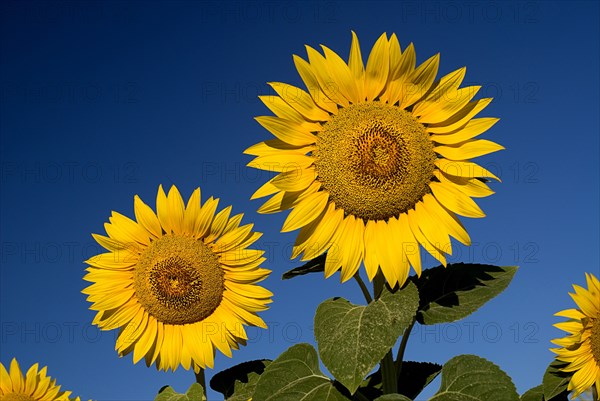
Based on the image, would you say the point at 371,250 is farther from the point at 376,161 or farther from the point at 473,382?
the point at 473,382

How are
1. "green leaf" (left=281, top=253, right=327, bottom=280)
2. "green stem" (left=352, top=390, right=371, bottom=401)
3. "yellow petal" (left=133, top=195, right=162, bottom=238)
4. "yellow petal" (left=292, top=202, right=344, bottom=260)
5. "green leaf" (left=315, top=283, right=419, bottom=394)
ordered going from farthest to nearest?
"yellow petal" (left=133, top=195, right=162, bottom=238), "green leaf" (left=281, top=253, right=327, bottom=280), "yellow petal" (left=292, top=202, right=344, bottom=260), "green stem" (left=352, top=390, right=371, bottom=401), "green leaf" (left=315, top=283, right=419, bottom=394)

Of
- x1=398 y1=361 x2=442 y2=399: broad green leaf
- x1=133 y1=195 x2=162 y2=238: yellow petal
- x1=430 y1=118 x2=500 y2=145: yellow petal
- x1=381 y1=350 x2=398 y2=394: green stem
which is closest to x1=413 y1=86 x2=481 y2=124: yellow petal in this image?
x1=430 y1=118 x2=500 y2=145: yellow petal

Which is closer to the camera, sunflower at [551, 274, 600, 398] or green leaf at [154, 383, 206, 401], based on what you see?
green leaf at [154, 383, 206, 401]

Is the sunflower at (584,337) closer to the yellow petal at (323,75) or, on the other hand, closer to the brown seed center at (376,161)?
the brown seed center at (376,161)

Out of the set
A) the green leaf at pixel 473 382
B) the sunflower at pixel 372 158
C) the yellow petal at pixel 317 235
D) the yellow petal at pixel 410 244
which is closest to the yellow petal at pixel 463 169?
the sunflower at pixel 372 158

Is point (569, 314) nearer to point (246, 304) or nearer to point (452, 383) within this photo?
point (452, 383)

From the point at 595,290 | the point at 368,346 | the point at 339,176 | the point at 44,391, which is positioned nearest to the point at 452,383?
the point at 368,346

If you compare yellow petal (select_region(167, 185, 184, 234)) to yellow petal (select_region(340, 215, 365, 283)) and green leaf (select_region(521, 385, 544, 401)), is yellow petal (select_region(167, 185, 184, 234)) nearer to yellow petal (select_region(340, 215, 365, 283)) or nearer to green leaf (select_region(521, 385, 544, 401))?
yellow petal (select_region(340, 215, 365, 283))
